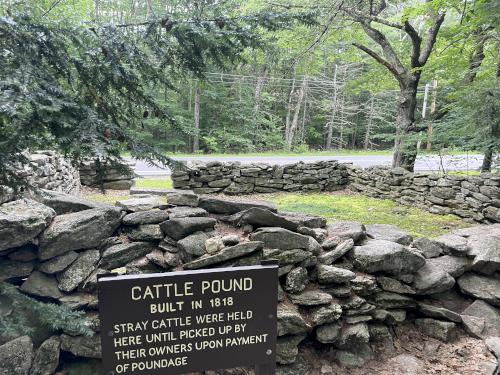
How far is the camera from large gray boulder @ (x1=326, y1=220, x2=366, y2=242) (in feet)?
14.8

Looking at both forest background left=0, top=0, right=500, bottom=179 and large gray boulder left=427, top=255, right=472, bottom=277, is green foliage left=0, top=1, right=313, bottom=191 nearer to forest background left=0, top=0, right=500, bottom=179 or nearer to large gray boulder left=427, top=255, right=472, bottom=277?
forest background left=0, top=0, right=500, bottom=179

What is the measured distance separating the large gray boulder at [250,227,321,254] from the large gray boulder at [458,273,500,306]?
7.43ft

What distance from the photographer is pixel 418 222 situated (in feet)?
25.2

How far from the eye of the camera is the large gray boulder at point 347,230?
4.50m

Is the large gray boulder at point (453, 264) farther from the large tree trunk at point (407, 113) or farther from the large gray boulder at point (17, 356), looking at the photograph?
the large tree trunk at point (407, 113)

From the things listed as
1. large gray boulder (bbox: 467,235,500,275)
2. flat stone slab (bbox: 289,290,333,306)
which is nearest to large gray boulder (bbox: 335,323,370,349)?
flat stone slab (bbox: 289,290,333,306)

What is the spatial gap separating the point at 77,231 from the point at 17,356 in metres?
1.13

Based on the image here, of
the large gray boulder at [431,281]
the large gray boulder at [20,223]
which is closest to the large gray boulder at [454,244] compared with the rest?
the large gray boulder at [431,281]

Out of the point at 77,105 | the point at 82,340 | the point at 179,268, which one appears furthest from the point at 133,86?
the point at 82,340

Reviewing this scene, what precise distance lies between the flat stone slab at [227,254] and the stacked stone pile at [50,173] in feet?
7.43

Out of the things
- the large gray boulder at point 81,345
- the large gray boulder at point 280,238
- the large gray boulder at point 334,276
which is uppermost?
the large gray boulder at point 280,238

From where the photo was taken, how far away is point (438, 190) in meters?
8.59

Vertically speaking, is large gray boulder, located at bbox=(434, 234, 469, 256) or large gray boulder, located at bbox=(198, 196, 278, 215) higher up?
large gray boulder, located at bbox=(198, 196, 278, 215)

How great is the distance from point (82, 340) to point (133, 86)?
2.29m
